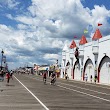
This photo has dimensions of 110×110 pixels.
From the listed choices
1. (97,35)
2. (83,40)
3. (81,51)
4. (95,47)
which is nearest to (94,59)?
(95,47)

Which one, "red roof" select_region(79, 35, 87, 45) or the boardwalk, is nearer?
the boardwalk

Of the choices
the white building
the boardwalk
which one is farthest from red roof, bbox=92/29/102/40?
the boardwalk

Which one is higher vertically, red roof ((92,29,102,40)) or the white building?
red roof ((92,29,102,40))

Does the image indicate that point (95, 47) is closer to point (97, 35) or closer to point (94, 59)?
point (94, 59)

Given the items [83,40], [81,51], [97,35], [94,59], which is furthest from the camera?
[83,40]

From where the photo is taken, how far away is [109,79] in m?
61.7

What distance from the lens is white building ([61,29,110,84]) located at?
63.8 metres

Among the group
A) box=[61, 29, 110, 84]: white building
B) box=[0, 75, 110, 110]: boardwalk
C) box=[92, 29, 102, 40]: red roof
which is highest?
box=[92, 29, 102, 40]: red roof

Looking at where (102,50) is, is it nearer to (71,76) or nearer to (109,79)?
(109,79)

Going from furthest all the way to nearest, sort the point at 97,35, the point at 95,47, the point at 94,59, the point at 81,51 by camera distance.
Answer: the point at 81,51, the point at 97,35, the point at 94,59, the point at 95,47

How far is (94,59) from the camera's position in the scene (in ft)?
232

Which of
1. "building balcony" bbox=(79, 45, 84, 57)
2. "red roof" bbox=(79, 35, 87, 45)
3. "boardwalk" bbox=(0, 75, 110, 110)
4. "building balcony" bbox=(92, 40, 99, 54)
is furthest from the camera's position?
"red roof" bbox=(79, 35, 87, 45)

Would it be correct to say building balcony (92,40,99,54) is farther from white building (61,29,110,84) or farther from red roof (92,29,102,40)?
red roof (92,29,102,40)

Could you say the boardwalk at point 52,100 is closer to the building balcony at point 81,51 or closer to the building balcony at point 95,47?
the building balcony at point 95,47
